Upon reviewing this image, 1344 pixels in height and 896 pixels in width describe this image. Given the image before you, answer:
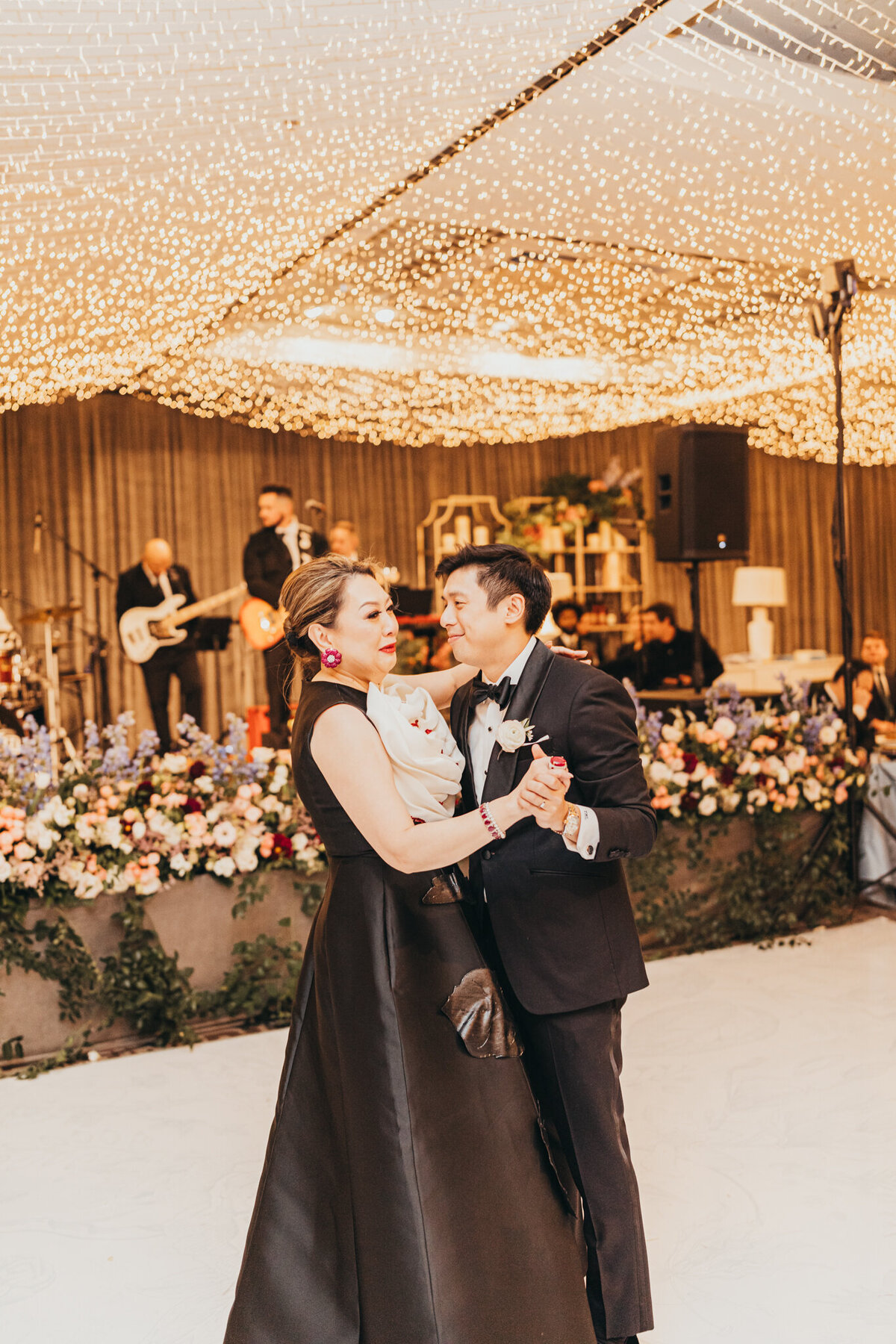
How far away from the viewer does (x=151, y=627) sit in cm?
849

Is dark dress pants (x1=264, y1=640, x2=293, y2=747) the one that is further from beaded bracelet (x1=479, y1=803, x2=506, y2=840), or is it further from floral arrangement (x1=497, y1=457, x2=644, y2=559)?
floral arrangement (x1=497, y1=457, x2=644, y2=559)

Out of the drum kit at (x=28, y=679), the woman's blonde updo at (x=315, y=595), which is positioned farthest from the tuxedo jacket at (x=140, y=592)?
the woman's blonde updo at (x=315, y=595)

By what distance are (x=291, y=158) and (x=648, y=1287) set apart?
368 cm

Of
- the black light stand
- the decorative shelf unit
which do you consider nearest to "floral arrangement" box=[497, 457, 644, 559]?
the decorative shelf unit

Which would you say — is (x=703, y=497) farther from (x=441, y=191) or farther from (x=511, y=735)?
(x=511, y=735)

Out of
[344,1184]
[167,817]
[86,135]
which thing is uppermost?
[86,135]

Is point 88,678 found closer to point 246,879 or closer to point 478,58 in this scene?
point 246,879

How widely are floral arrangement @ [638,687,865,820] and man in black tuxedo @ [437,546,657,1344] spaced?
257 centimetres

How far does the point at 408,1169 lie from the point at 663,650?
6.75 m

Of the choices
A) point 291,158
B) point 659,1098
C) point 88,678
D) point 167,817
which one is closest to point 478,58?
point 291,158

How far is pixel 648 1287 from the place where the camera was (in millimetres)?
2025

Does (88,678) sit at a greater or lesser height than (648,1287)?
greater

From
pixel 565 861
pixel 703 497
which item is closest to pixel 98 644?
pixel 703 497

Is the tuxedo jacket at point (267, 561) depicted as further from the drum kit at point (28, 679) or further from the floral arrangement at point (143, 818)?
the floral arrangement at point (143, 818)
